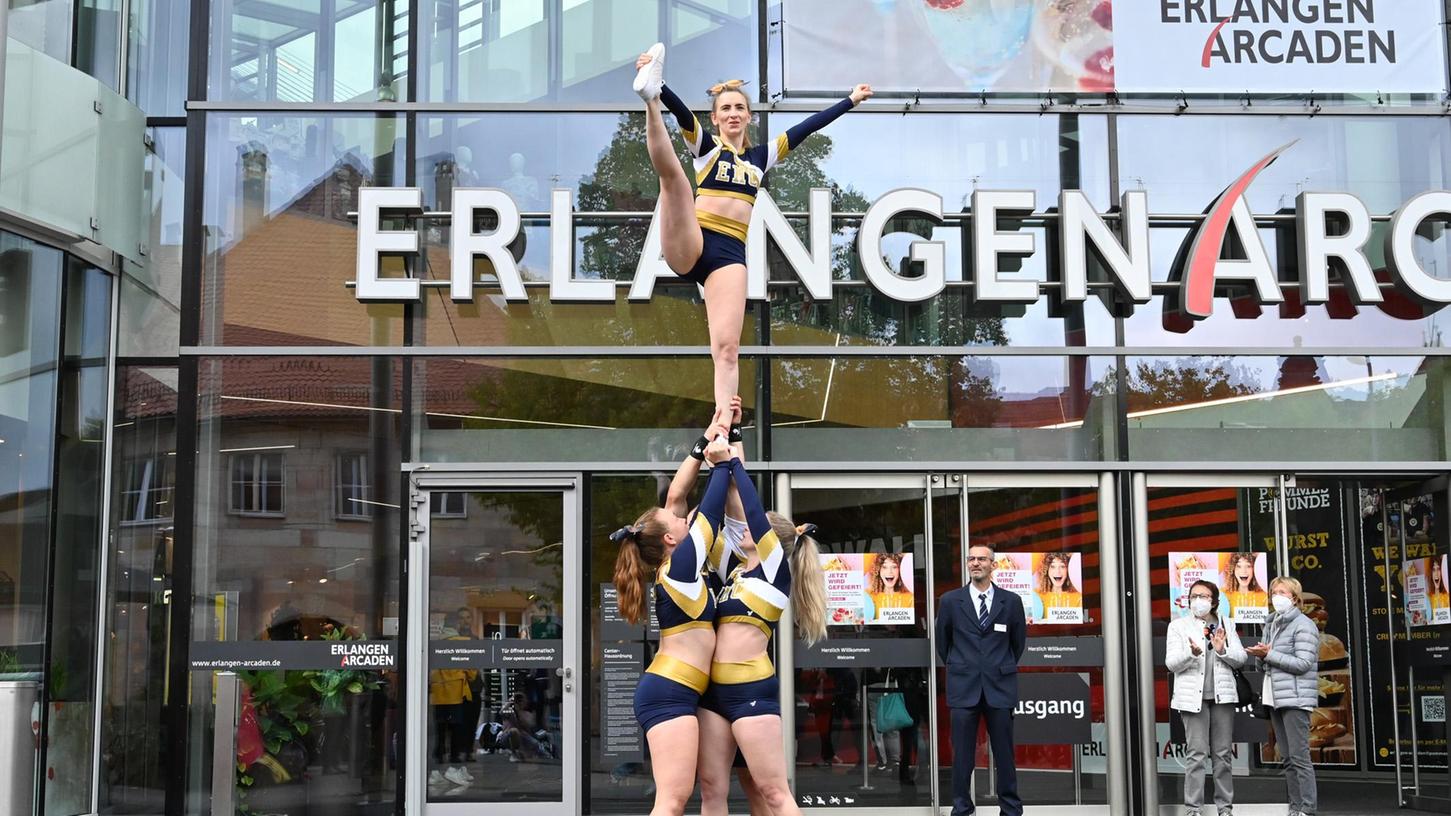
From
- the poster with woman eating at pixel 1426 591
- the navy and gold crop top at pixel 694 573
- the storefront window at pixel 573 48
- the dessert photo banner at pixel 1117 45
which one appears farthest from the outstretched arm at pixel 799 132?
the poster with woman eating at pixel 1426 591

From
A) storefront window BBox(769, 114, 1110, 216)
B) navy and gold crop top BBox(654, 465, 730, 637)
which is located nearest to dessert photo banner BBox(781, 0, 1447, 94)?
storefront window BBox(769, 114, 1110, 216)

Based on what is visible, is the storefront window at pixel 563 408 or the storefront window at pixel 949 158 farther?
the storefront window at pixel 949 158

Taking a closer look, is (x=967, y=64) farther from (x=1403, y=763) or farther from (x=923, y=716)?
(x=1403, y=763)

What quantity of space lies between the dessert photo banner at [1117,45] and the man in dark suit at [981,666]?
406 cm

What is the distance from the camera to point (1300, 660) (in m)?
10.9

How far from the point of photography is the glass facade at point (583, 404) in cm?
1150

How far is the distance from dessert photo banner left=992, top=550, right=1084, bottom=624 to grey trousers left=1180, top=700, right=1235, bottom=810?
117 cm

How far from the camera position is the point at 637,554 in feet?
22.2

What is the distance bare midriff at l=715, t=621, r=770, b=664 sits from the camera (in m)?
6.50

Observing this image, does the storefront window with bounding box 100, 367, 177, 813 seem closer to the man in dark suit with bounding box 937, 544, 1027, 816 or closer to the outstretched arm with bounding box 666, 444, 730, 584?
the man in dark suit with bounding box 937, 544, 1027, 816

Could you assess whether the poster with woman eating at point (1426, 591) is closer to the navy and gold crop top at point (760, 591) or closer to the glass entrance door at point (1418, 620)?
A: the glass entrance door at point (1418, 620)

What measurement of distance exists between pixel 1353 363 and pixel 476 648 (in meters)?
7.14

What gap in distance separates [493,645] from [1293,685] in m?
5.79

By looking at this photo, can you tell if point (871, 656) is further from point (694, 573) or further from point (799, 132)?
point (799, 132)
